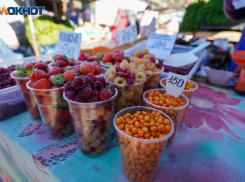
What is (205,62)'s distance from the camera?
8.59 feet

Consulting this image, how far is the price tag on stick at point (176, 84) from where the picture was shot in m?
0.96

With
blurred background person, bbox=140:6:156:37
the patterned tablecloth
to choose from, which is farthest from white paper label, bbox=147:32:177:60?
blurred background person, bbox=140:6:156:37

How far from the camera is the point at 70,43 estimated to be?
5.61ft

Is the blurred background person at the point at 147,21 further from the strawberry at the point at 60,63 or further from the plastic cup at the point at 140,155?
the plastic cup at the point at 140,155

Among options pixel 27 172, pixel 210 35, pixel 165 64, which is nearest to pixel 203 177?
pixel 27 172

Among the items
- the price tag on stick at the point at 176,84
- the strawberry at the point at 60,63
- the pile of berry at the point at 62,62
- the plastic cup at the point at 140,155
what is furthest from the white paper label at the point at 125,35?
the plastic cup at the point at 140,155

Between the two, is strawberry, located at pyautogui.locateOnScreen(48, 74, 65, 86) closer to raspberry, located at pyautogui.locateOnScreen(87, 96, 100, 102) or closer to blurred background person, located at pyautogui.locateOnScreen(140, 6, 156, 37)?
raspberry, located at pyautogui.locateOnScreen(87, 96, 100, 102)

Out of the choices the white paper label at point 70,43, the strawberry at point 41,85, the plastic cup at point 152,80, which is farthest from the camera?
the white paper label at point 70,43

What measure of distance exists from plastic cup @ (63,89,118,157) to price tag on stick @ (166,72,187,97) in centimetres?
43

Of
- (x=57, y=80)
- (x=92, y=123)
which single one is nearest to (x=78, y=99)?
(x=92, y=123)

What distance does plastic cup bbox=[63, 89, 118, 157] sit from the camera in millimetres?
720

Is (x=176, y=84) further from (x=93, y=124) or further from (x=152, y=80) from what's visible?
(x=93, y=124)

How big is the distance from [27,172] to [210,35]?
521 cm

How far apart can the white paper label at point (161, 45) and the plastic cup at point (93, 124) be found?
1479 millimetres
